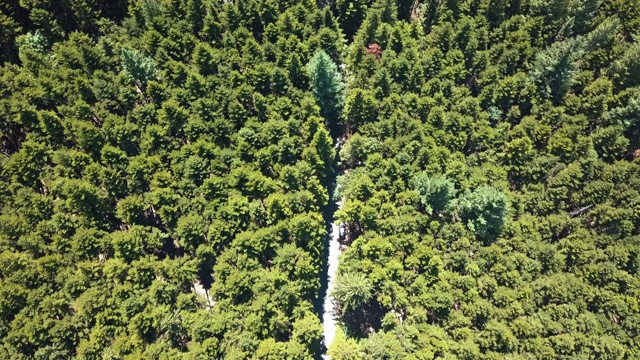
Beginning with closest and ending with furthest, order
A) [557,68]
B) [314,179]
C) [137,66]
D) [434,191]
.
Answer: [434,191] → [314,179] → [137,66] → [557,68]

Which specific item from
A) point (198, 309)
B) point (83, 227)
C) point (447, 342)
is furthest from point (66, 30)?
point (447, 342)

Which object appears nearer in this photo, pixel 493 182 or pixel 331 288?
pixel 331 288

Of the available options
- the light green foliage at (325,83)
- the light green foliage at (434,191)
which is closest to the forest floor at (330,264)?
the light green foliage at (325,83)

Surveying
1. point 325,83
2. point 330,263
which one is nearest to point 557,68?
point 325,83

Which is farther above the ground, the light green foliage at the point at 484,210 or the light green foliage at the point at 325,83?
the light green foliage at the point at 325,83

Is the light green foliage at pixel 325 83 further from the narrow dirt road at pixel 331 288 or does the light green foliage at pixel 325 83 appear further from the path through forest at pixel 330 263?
the narrow dirt road at pixel 331 288

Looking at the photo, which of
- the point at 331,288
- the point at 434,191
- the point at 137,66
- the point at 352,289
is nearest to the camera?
the point at 352,289

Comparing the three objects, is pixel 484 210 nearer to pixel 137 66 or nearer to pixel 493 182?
pixel 493 182

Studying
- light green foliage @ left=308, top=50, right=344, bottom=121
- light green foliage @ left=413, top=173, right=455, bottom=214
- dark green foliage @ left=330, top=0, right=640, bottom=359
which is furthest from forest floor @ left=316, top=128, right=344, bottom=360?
light green foliage @ left=413, top=173, right=455, bottom=214
